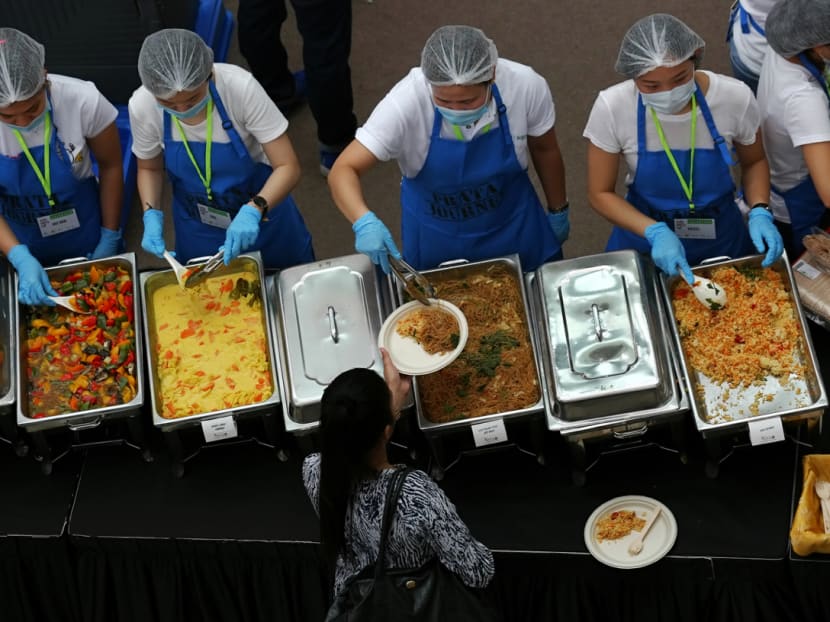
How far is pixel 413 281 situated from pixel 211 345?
57 cm

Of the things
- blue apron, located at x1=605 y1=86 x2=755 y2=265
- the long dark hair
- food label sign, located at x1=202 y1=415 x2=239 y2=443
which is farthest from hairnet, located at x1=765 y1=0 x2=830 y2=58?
food label sign, located at x1=202 y1=415 x2=239 y2=443

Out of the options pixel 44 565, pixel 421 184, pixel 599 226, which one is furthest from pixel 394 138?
pixel 599 226

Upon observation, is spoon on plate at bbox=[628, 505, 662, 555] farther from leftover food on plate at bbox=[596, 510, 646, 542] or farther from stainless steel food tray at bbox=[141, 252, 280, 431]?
stainless steel food tray at bbox=[141, 252, 280, 431]

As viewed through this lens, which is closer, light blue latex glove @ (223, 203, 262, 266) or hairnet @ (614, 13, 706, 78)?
hairnet @ (614, 13, 706, 78)

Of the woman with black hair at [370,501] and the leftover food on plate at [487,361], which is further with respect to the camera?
the leftover food on plate at [487,361]

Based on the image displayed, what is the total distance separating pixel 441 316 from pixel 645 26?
0.87 metres

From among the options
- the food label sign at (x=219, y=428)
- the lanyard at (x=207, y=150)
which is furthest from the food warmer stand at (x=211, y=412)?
the lanyard at (x=207, y=150)

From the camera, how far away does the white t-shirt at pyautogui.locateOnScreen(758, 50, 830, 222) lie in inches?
111

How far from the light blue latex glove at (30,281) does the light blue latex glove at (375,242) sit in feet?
2.92

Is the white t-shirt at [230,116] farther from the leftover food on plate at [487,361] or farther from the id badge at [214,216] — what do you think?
the leftover food on plate at [487,361]

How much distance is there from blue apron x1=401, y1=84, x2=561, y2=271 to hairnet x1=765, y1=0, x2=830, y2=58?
733 mm

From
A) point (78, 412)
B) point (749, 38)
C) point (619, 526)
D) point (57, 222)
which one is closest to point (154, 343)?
point (78, 412)

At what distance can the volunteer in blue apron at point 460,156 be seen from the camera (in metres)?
2.75

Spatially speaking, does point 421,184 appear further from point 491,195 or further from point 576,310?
point 576,310
